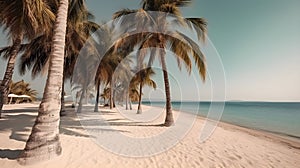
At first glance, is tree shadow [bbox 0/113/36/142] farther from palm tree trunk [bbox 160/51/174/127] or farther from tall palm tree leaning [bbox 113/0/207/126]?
palm tree trunk [bbox 160/51/174/127]

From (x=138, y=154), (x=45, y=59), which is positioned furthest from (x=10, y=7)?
(x=45, y=59)

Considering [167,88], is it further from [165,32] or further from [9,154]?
[9,154]

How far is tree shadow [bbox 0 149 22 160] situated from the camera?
4.10m

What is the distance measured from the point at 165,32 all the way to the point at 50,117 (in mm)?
7252

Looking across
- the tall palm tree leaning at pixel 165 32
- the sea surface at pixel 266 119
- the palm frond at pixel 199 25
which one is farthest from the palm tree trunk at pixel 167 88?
the sea surface at pixel 266 119

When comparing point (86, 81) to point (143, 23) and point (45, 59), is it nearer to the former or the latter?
point (45, 59)

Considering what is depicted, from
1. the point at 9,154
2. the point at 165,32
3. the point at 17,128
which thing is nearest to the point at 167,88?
the point at 165,32

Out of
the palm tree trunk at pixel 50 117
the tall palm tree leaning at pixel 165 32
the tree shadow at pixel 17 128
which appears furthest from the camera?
the tall palm tree leaning at pixel 165 32

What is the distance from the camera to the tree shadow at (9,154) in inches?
161

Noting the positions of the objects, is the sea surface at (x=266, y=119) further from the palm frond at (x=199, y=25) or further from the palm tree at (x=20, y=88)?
the palm tree at (x=20, y=88)

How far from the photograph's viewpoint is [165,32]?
953 centimetres

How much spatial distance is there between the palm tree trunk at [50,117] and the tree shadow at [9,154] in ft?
1.00

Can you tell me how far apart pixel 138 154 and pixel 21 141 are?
3.82m

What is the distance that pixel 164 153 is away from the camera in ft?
17.4
